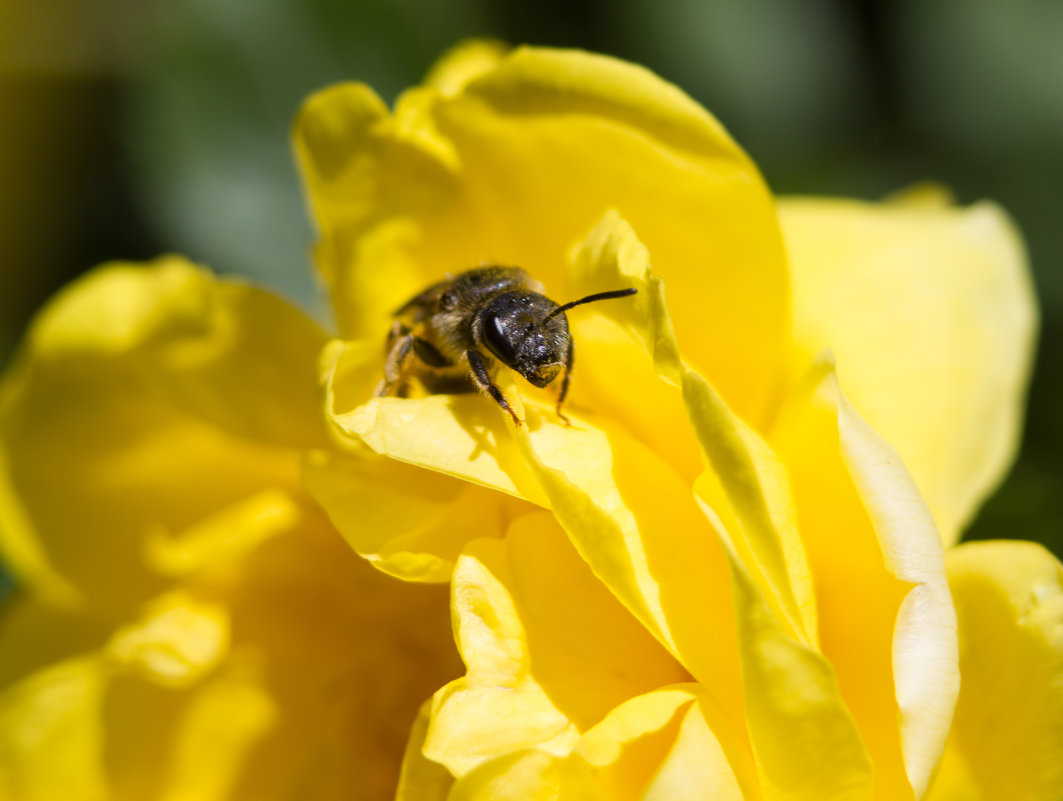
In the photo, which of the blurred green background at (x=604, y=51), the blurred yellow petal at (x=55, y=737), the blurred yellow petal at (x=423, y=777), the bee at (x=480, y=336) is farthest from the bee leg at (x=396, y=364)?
the blurred green background at (x=604, y=51)

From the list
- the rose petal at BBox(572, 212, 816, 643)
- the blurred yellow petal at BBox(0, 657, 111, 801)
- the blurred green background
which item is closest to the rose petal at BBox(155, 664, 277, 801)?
the blurred yellow petal at BBox(0, 657, 111, 801)

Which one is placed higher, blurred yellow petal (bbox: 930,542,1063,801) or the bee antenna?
the bee antenna

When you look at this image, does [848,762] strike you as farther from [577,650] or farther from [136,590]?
[136,590]

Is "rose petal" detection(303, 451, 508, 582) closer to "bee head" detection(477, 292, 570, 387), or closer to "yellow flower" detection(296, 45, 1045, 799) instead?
"yellow flower" detection(296, 45, 1045, 799)

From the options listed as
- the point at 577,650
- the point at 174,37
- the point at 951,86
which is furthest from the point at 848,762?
the point at 174,37

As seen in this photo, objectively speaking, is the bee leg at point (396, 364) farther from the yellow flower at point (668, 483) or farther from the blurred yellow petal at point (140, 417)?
the blurred yellow petal at point (140, 417)

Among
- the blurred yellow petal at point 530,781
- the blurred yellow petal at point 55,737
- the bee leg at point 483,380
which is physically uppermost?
the bee leg at point 483,380

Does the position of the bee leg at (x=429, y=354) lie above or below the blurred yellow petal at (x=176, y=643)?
above

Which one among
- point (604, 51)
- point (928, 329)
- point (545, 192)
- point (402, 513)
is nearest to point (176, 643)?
point (402, 513)
